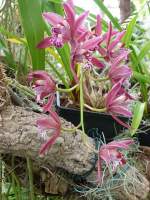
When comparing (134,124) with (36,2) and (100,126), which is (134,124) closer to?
(100,126)

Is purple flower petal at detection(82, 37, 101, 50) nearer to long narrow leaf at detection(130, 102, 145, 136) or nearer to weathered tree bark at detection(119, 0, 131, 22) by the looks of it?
long narrow leaf at detection(130, 102, 145, 136)

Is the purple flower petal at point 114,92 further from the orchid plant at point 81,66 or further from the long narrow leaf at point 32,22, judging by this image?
the long narrow leaf at point 32,22

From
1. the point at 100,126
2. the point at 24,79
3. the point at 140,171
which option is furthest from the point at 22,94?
the point at 140,171

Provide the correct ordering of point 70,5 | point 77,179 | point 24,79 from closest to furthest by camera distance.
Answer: point 70,5 < point 77,179 < point 24,79

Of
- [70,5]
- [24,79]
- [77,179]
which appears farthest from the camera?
[24,79]

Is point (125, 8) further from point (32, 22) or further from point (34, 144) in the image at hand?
point (34, 144)

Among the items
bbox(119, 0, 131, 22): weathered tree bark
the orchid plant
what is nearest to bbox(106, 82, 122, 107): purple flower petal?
the orchid plant

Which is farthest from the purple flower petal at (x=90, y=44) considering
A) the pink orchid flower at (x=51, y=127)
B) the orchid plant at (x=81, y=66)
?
the pink orchid flower at (x=51, y=127)

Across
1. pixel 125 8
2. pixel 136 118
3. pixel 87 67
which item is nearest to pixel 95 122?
pixel 136 118
